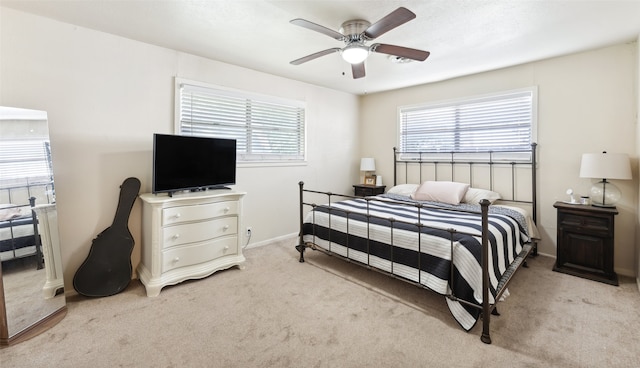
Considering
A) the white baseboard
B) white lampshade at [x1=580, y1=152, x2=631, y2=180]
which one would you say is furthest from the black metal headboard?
the white baseboard

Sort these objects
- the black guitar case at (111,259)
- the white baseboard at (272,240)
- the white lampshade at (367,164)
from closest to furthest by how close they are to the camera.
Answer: the black guitar case at (111,259) → the white baseboard at (272,240) → the white lampshade at (367,164)

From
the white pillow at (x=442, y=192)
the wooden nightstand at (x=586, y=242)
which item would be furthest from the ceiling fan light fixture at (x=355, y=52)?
the wooden nightstand at (x=586, y=242)

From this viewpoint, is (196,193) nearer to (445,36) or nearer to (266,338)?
(266,338)

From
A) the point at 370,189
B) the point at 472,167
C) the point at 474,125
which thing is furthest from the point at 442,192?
the point at 370,189

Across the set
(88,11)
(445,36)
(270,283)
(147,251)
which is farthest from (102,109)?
(445,36)

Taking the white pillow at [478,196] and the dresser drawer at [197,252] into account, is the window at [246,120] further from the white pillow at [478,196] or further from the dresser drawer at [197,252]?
the white pillow at [478,196]

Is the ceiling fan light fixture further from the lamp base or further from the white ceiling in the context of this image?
the lamp base

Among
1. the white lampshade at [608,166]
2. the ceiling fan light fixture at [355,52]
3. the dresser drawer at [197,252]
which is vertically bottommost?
the dresser drawer at [197,252]

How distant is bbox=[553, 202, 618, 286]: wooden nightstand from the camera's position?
111 inches

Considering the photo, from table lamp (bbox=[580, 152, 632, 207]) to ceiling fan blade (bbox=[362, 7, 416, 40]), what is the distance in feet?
8.59

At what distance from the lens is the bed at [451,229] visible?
2.11 m

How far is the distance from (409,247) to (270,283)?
1427 mm

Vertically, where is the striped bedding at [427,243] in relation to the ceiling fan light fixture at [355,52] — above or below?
below

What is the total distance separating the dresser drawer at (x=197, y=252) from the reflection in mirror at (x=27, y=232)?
0.82 metres
